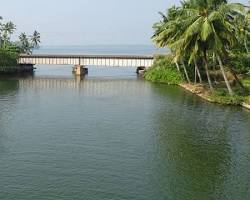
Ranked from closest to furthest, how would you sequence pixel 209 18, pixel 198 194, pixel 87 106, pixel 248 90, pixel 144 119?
pixel 198 194 → pixel 144 119 → pixel 209 18 → pixel 87 106 → pixel 248 90

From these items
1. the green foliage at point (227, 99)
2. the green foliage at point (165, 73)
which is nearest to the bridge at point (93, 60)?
the green foliage at point (165, 73)

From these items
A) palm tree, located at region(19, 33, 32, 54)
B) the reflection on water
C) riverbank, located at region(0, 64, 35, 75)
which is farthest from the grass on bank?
palm tree, located at region(19, 33, 32, 54)

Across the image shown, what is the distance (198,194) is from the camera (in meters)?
25.7

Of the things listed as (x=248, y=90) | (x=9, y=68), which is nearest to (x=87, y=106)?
(x=248, y=90)

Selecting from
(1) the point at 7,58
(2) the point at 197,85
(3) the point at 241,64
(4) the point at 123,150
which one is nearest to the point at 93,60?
(1) the point at 7,58

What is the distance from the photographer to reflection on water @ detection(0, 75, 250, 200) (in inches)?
1038

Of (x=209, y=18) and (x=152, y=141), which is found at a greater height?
(x=209, y=18)

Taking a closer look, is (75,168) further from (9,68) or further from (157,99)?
(9,68)

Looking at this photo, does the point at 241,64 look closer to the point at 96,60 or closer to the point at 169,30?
the point at 169,30

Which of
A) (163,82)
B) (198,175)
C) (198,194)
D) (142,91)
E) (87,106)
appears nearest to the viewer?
(198,194)

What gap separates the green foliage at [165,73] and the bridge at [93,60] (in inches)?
495

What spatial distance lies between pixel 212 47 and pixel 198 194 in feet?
101

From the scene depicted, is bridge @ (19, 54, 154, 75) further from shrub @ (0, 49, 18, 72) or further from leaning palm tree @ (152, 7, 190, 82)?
leaning palm tree @ (152, 7, 190, 82)

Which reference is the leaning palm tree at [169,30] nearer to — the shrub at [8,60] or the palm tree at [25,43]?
the shrub at [8,60]
